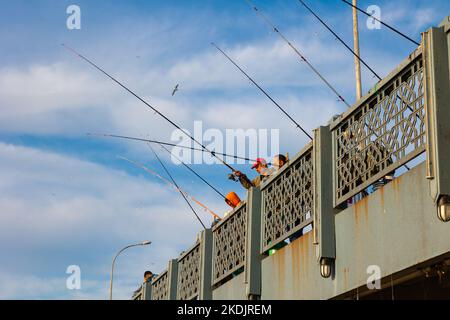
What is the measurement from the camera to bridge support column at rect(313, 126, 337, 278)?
9008 mm

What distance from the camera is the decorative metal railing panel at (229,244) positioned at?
12.0m

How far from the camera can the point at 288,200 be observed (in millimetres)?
10570

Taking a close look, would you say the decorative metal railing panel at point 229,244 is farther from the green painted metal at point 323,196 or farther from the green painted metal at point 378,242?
the green painted metal at point 323,196

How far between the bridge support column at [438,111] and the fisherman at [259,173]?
4.96 metres

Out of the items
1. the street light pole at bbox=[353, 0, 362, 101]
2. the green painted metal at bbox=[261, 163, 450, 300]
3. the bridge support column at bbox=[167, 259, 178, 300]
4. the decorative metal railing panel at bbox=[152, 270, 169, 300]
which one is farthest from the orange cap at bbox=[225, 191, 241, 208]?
the green painted metal at bbox=[261, 163, 450, 300]

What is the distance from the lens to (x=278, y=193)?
11.0 meters

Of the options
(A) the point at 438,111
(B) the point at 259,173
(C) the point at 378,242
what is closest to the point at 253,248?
(B) the point at 259,173

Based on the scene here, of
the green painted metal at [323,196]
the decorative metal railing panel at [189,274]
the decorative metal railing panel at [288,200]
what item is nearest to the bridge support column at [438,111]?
the green painted metal at [323,196]

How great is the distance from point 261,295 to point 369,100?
3620 mm

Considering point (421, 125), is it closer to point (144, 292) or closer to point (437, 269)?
point (437, 269)

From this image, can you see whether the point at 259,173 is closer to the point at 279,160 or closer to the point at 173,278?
the point at 279,160

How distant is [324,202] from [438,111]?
234cm

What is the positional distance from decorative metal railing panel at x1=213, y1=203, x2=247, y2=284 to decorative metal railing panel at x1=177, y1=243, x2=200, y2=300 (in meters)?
0.85
